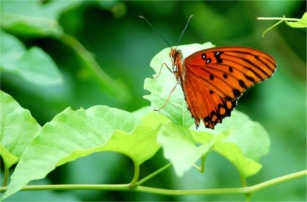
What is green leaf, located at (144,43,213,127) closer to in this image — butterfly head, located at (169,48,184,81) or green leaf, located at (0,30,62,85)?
butterfly head, located at (169,48,184,81)

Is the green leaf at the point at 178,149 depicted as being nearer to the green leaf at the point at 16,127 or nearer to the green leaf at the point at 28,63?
the green leaf at the point at 16,127

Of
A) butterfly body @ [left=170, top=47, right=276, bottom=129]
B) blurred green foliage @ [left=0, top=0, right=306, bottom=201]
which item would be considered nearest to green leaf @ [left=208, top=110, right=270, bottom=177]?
butterfly body @ [left=170, top=47, right=276, bottom=129]

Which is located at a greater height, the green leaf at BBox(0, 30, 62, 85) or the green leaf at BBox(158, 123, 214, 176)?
the green leaf at BBox(0, 30, 62, 85)

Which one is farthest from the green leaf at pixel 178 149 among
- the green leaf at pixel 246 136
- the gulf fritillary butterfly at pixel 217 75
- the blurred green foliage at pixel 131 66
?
the blurred green foliage at pixel 131 66

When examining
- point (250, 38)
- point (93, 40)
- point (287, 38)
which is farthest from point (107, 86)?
point (287, 38)

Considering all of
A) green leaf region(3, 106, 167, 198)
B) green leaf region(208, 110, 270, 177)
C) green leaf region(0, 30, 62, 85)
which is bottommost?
green leaf region(208, 110, 270, 177)

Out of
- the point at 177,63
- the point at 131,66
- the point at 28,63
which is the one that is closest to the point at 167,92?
the point at 177,63

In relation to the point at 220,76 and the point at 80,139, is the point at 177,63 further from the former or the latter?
the point at 80,139
